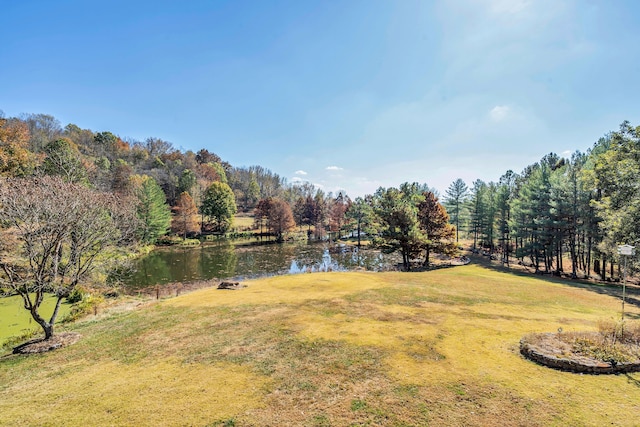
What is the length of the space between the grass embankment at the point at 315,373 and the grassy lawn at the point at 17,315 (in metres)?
4.01

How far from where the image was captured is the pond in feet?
104

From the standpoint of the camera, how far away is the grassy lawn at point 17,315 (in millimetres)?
14883

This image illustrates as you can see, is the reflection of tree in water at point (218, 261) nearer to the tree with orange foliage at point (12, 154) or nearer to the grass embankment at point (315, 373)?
the grass embankment at point (315, 373)

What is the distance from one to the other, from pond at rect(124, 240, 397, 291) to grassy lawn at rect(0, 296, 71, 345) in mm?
6107

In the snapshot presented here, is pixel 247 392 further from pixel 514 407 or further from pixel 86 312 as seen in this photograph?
pixel 86 312

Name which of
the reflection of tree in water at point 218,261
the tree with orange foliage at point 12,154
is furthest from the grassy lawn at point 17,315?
the reflection of tree in water at point 218,261

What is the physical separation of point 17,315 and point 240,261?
80.7 feet

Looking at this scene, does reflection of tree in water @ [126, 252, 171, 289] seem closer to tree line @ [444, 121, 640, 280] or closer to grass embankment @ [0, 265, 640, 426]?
grass embankment @ [0, 265, 640, 426]

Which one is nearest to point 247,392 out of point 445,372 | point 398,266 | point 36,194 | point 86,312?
point 445,372

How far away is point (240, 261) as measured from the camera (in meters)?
40.7

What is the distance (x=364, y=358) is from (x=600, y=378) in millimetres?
6420

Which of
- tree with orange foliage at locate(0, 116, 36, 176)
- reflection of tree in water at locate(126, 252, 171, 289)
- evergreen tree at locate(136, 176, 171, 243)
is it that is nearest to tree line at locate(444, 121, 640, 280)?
reflection of tree in water at locate(126, 252, 171, 289)

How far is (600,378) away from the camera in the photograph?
25.6 ft

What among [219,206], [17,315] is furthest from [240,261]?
[219,206]
